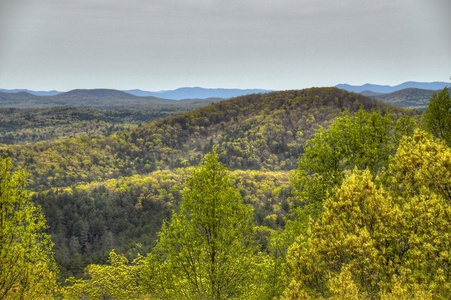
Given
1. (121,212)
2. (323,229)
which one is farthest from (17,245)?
(121,212)

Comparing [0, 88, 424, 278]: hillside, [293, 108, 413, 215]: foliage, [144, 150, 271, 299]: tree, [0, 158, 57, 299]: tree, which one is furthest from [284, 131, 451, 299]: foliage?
[0, 88, 424, 278]: hillside

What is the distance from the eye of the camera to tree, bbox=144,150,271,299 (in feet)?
53.2

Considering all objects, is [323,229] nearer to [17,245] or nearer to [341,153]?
[341,153]

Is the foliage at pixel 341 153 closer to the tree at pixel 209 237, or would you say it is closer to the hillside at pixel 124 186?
the tree at pixel 209 237

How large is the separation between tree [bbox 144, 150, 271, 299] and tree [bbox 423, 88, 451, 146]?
1561cm

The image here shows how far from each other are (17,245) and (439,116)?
85.1 feet

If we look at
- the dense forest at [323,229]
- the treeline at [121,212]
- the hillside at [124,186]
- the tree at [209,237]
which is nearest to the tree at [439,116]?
the dense forest at [323,229]

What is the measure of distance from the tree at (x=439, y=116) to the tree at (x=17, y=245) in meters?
23.3

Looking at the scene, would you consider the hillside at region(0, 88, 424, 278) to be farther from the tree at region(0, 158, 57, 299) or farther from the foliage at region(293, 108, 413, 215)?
the tree at region(0, 158, 57, 299)

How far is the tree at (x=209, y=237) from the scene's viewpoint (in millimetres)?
16211

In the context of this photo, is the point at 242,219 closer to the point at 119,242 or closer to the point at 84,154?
the point at 119,242

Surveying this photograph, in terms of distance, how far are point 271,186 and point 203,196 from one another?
11390 centimetres

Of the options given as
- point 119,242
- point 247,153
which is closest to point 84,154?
point 247,153

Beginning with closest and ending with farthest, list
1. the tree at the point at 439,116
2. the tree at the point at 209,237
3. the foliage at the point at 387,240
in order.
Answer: the foliage at the point at 387,240, the tree at the point at 209,237, the tree at the point at 439,116
